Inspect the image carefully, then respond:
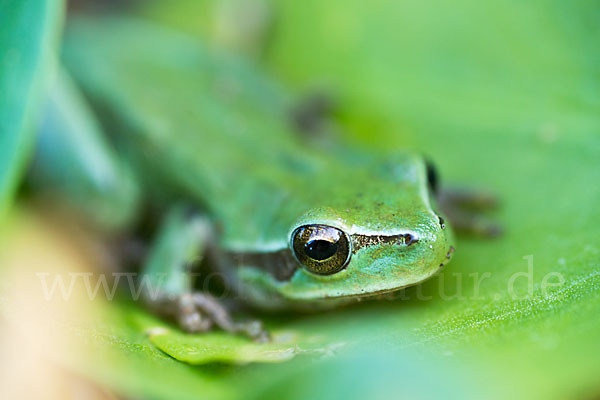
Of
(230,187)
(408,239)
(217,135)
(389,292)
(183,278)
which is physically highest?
(217,135)

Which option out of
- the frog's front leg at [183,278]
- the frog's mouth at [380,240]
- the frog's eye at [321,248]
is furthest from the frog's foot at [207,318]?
the frog's mouth at [380,240]

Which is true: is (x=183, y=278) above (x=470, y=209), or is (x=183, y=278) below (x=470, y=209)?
below

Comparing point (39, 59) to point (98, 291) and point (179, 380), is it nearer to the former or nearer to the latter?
point (98, 291)

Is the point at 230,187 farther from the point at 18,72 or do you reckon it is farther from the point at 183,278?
the point at 18,72

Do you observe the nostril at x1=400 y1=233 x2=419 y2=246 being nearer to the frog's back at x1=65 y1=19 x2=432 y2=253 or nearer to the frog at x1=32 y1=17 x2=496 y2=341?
the frog at x1=32 y1=17 x2=496 y2=341

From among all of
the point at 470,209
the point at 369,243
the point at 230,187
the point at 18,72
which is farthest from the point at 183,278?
the point at 470,209

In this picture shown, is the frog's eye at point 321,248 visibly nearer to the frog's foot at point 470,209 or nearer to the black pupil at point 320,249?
the black pupil at point 320,249
